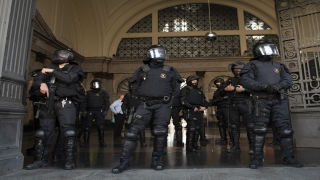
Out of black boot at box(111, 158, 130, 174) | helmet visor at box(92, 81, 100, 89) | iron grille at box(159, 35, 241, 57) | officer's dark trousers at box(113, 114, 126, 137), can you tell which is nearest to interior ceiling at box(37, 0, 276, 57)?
iron grille at box(159, 35, 241, 57)

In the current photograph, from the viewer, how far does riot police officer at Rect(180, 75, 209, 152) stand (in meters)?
4.59

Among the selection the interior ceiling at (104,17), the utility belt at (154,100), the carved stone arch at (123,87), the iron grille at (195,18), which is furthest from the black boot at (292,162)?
the iron grille at (195,18)

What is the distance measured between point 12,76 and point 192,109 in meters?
3.30

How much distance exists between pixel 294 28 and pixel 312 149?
2785 millimetres

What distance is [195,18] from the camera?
1600cm

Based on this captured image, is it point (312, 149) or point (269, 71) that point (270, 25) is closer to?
point (312, 149)

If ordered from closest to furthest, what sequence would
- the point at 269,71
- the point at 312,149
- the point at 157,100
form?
the point at 157,100 < the point at 269,71 < the point at 312,149

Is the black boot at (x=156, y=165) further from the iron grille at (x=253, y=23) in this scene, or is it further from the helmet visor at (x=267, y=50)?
the iron grille at (x=253, y=23)

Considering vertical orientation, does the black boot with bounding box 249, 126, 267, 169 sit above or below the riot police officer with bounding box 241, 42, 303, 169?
below

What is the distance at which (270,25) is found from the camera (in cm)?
1534

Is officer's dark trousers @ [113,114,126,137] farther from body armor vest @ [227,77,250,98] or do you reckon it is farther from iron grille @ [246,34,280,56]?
iron grille @ [246,34,280,56]

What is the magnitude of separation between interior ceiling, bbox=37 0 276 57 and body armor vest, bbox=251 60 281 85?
488 inches

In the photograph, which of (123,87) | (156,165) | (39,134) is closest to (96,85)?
(39,134)

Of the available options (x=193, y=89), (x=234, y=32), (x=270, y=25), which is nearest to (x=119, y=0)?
(x=234, y=32)
